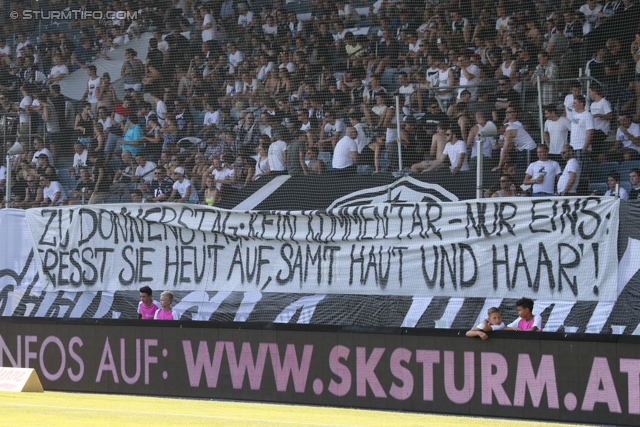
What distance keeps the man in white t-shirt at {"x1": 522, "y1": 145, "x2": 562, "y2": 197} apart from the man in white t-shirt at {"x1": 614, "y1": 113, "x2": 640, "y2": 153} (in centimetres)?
80

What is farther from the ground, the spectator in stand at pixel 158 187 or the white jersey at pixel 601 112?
the white jersey at pixel 601 112

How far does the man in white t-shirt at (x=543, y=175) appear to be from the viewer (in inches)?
486

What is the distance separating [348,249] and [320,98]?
3309 mm

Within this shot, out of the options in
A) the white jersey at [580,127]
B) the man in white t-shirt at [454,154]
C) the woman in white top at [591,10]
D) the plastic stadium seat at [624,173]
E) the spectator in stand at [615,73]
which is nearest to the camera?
the plastic stadium seat at [624,173]

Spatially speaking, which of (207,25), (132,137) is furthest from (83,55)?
(132,137)

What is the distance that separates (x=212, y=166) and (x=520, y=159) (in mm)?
4667

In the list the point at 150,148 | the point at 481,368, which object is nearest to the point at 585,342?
the point at 481,368

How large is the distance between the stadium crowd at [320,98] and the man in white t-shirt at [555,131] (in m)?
0.02

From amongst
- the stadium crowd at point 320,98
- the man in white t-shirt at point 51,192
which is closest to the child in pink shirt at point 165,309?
the stadium crowd at point 320,98

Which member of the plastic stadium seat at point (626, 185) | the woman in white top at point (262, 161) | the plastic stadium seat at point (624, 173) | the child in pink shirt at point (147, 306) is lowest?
the child in pink shirt at point (147, 306)

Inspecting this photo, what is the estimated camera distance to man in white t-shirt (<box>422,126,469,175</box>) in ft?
42.0

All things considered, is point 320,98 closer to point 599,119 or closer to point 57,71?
point 599,119

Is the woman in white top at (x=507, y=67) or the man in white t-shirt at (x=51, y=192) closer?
the woman in white top at (x=507, y=67)

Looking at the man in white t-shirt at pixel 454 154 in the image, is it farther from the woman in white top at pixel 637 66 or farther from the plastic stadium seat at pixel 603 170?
the woman in white top at pixel 637 66
